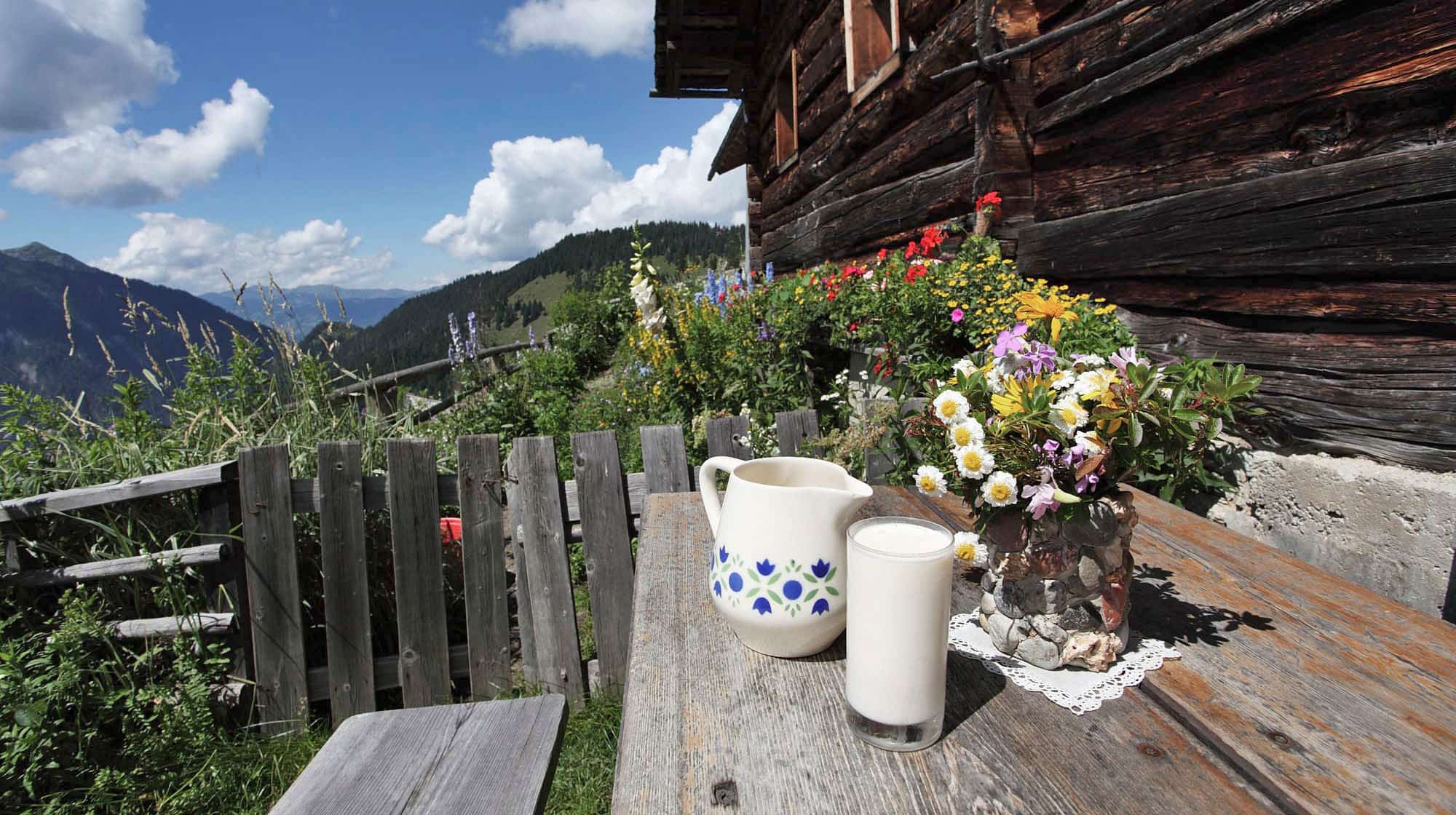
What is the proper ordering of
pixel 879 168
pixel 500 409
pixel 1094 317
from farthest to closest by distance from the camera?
pixel 500 409 < pixel 879 168 < pixel 1094 317

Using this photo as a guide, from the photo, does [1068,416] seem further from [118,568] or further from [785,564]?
[118,568]

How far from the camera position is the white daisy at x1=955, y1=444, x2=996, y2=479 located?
759 mm

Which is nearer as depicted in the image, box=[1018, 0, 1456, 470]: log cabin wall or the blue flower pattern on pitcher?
the blue flower pattern on pitcher

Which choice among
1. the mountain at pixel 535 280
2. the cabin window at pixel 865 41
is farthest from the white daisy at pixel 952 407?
the mountain at pixel 535 280

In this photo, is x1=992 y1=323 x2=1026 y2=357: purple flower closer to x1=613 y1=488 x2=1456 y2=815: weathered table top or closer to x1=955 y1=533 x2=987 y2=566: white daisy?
Result: x1=955 y1=533 x2=987 y2=566: white daisy

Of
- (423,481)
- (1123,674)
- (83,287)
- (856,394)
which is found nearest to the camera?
(1123,674)

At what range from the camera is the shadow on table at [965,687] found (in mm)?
755

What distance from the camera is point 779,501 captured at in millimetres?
820

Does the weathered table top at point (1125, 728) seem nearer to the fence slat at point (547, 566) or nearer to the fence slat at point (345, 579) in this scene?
the fence slat at point (547, 566)

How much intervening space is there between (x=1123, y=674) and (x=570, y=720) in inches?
71.9

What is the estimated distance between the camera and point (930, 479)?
82cm

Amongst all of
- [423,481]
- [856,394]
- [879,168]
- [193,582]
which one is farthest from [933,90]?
[193,582]

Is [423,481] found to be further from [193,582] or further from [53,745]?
[53,745]

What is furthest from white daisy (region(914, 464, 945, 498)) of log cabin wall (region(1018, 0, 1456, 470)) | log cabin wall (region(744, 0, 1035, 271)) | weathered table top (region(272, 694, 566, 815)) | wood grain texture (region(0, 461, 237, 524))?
log cabin wall (region(744, 0, 1035, 271))
